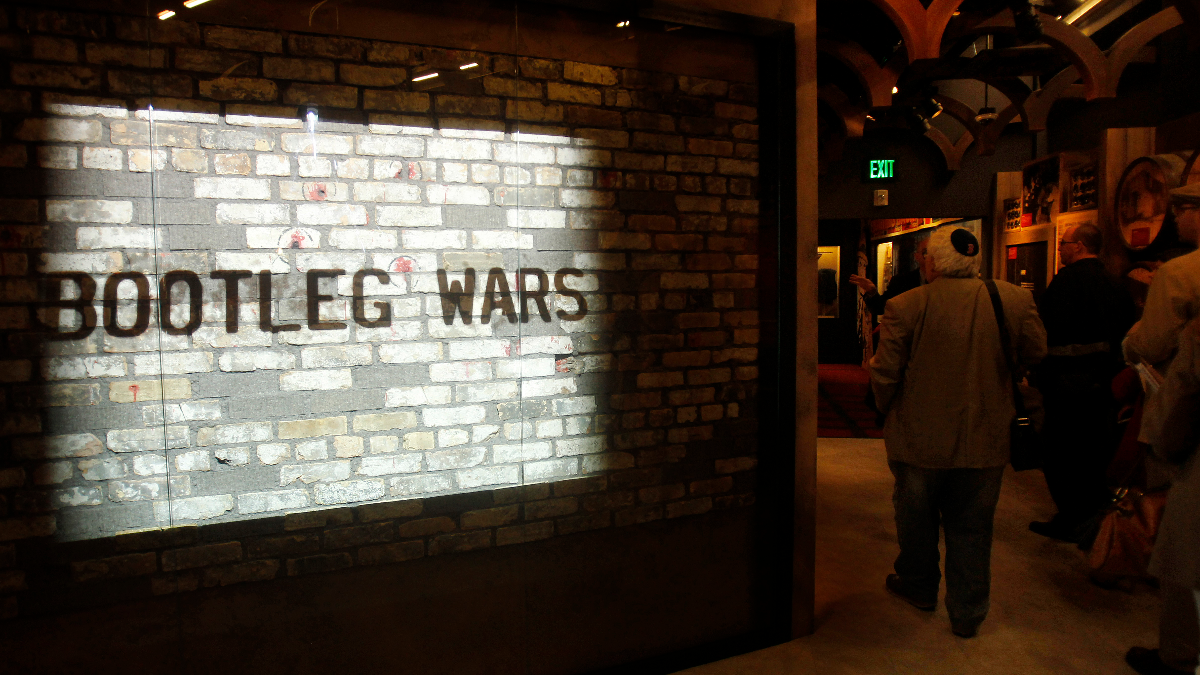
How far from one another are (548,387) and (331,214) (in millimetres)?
904

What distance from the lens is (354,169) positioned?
6.88ft

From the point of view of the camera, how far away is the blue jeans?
2977 mm

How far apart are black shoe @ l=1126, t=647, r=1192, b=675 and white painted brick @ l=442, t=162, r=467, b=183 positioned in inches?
119

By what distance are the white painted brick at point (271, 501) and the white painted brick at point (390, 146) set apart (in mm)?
1048

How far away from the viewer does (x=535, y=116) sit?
2375 mm

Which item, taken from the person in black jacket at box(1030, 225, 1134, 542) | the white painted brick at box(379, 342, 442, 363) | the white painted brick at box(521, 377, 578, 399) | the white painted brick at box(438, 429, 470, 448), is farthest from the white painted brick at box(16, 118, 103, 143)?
the person in black jacket at box(1030, 225, 1134, 542)

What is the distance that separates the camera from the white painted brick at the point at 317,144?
2021 mm

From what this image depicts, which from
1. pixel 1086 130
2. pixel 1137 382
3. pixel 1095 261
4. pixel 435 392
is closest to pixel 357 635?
pixel 435 392

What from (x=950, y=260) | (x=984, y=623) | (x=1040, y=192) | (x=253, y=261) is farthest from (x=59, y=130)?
(x=1040, y=192)

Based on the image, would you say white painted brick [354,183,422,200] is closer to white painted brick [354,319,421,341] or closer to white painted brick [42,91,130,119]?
white painted brick [354,319,421,341]

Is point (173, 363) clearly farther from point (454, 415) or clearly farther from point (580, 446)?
point (580, 446)

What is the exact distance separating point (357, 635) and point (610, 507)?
0.95 m

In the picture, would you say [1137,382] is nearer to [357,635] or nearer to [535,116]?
[535,116]

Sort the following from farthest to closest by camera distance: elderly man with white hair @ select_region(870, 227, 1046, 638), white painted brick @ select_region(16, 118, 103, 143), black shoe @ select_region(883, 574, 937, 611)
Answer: black shoe @ select_region(883, 574, 937, 611)
elderly man with white hair @ select_region(870, 227, 1046, 638)
white painted brick @ select_region(16, 118, 103, 143)
